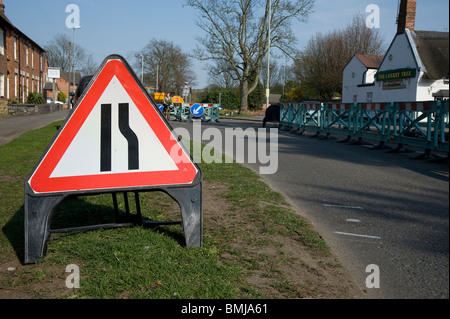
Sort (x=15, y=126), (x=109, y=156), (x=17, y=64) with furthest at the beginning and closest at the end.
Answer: (x=17, y=64)
(x=15, y=126)
(x=109, y=156)

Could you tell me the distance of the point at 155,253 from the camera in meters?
3.56

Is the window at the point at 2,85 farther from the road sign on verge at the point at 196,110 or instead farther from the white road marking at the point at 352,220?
the white road marking at the point at 352,220

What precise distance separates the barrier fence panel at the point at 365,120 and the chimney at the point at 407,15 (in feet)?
23.1

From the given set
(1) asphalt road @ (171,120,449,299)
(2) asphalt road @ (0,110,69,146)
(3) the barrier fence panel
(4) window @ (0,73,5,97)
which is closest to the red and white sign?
(1) asphalt road @ (171,120,449,299)

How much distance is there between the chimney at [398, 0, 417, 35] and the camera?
936 mm

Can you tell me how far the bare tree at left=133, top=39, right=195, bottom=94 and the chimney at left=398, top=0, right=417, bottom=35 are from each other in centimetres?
5482

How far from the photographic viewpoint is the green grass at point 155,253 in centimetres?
289

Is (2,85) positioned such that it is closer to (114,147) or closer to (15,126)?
(15,126)

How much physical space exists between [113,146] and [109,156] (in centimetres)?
8

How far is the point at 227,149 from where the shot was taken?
12.8m
